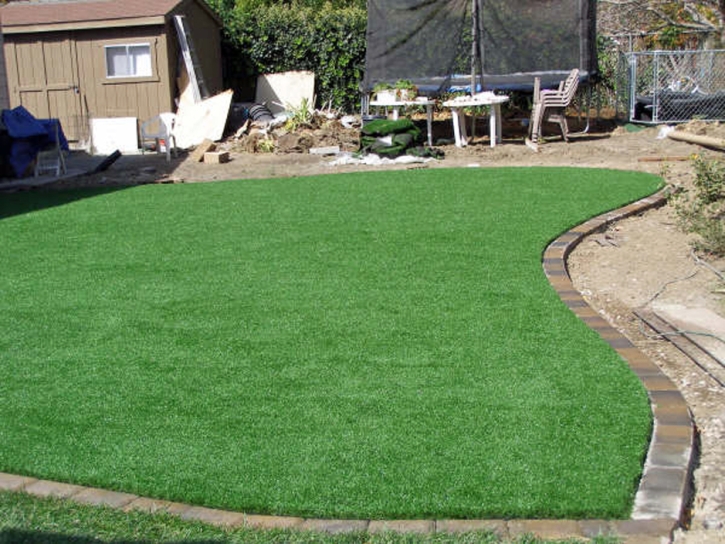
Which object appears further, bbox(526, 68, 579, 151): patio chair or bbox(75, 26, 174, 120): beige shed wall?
bbox(75, 26, 174, 120): beige shed wall

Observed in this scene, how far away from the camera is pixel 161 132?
53.7 feet

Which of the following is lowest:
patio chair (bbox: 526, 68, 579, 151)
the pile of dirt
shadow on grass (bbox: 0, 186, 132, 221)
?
shadow on grass (bbox: 0, 186, 132, 221)

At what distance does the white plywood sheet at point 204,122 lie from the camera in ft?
55.2

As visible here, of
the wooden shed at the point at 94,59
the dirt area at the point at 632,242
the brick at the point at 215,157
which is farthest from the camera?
the wooden shed at the point at 94,59

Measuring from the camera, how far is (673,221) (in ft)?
25.9

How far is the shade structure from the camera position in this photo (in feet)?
50.1

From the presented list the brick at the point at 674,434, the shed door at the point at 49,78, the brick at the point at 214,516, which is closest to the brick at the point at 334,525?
the brick at the point at 214,516

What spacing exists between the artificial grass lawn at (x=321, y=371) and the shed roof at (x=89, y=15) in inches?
418

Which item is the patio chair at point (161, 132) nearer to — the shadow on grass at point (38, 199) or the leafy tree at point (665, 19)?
the shadow on grass at point (38, 199)

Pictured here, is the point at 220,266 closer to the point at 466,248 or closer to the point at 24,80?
the point at 466,248

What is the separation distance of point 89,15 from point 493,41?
8398mm

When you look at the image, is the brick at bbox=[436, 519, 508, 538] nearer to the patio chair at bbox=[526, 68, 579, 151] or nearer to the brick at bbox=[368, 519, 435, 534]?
the brick at bbox=[368, 519, 435, 534]

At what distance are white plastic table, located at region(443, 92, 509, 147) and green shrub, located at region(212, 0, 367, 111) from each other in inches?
210

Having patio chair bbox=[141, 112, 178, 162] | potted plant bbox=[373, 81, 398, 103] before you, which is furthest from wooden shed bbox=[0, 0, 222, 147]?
potted plant bbox=[373, 81, 398, 103]
